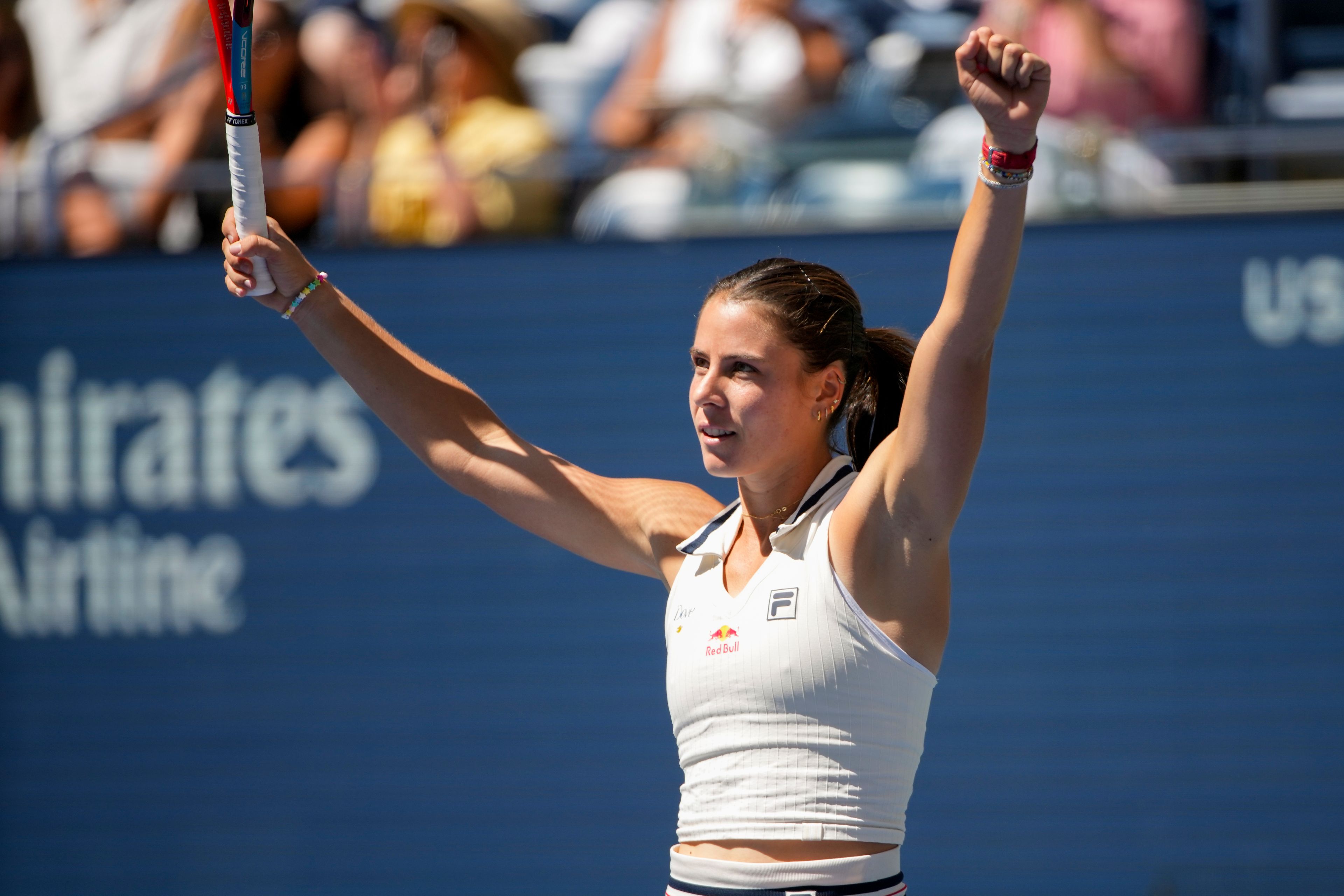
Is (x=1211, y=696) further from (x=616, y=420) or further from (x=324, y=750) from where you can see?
(x=324, y=750)

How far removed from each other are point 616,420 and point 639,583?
A: 63cm

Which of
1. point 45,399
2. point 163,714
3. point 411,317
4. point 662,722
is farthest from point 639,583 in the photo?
point 45,399

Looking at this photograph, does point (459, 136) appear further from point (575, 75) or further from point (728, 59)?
point (728, 59)

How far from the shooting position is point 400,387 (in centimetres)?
255

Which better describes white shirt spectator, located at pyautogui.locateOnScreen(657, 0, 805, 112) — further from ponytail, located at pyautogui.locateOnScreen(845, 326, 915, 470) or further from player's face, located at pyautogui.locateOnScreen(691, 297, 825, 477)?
player's face, located at pyautogui.locateOnScreen(691, 297, 825, 477)

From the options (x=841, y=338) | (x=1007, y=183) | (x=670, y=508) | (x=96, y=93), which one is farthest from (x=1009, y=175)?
(x=96, y=93)

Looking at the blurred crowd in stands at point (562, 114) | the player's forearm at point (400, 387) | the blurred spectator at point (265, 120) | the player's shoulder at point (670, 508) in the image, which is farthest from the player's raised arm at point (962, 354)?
the blurred spectator at point (265, 120)

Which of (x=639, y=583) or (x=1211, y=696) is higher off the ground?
(x=639, y=583)

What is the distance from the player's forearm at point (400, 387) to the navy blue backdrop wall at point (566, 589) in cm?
265

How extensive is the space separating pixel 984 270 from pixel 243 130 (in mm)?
1296

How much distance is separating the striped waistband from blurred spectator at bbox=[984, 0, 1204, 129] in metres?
3.67

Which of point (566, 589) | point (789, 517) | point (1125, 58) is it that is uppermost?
point (1125, 58)

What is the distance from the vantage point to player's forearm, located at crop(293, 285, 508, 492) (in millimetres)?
2523

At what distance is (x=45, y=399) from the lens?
18.5 feet
